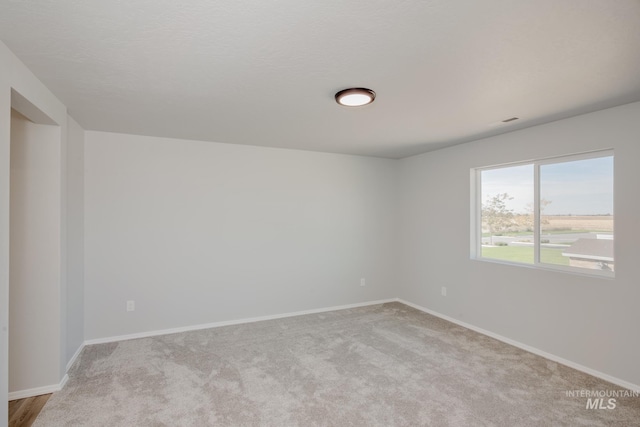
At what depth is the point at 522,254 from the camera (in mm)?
3615

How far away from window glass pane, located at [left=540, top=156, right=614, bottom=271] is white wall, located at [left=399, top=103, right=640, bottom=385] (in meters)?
0.16

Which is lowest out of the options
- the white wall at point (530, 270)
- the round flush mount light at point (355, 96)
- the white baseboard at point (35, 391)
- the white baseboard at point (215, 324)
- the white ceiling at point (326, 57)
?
the white baseboard at point (215, 324)

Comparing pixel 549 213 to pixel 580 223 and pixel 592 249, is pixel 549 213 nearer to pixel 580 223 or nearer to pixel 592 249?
pixel 580 223

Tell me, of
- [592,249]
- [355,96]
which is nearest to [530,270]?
[592,249]

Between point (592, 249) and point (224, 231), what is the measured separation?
406cm

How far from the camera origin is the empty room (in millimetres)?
1742

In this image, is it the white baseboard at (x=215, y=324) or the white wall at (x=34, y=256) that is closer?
the white wall at (x=34, y=256)

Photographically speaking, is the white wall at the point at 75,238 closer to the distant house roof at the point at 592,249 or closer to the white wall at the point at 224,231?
the white wall at the point at 224,231

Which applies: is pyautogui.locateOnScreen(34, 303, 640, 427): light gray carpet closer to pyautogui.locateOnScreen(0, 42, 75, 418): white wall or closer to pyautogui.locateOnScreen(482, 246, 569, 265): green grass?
pyautogui.locateOnScreen(0, 42, 75, 418): white wall

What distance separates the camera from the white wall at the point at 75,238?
2.95 metres

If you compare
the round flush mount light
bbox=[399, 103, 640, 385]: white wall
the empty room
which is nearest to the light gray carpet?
the empty room

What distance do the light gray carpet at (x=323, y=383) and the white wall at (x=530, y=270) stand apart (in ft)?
0.89

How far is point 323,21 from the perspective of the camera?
1557mm

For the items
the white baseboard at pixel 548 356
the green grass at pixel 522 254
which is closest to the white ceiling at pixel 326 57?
the green grass at pixel 522 254
